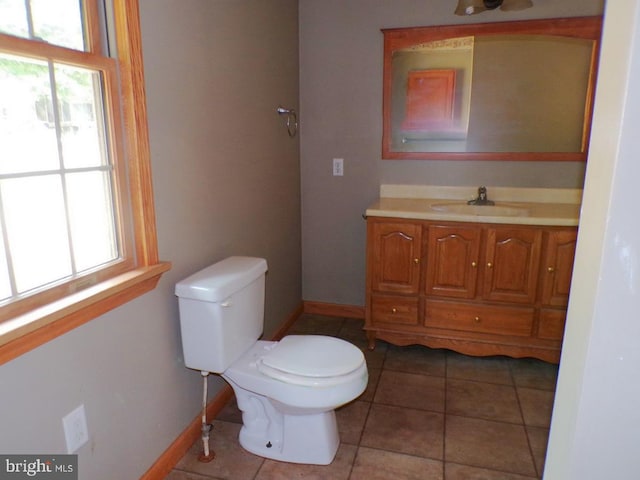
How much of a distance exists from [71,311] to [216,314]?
529mm

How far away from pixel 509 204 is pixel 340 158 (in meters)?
1.09

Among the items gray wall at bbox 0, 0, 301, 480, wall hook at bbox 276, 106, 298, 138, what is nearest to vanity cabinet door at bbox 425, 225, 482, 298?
gray wall at bbox 0, 0, 301, 480

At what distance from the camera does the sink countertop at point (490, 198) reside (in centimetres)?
236

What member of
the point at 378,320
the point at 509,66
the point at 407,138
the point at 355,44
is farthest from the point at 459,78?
the point at 378,320

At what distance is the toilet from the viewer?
169 cm

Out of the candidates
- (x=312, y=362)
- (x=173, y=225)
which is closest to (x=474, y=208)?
(x=312, y=362)

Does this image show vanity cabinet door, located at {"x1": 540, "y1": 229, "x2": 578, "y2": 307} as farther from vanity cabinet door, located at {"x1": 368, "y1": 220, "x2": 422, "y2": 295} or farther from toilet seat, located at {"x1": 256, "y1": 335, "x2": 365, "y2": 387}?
toilet seat, located at {"x1": 256, "y1": 335, "x2": 365, "y2": 387}

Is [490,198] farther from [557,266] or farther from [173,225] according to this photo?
[173,225]

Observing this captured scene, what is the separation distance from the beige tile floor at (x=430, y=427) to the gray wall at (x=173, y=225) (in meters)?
0.34

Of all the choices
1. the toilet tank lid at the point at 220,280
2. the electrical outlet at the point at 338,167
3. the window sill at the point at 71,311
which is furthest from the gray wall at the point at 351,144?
the window sill at the point at 71,311

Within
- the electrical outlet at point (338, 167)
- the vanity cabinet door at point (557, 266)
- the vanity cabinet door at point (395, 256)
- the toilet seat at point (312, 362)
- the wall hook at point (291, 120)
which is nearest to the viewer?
the toilet seat at point (312, 362)

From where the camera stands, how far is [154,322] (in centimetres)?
169

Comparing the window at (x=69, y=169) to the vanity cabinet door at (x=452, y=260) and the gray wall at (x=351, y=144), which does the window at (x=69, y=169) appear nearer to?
the vanity cabinet door at (x=452, y=260)

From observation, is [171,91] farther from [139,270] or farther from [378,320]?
[378,320]
